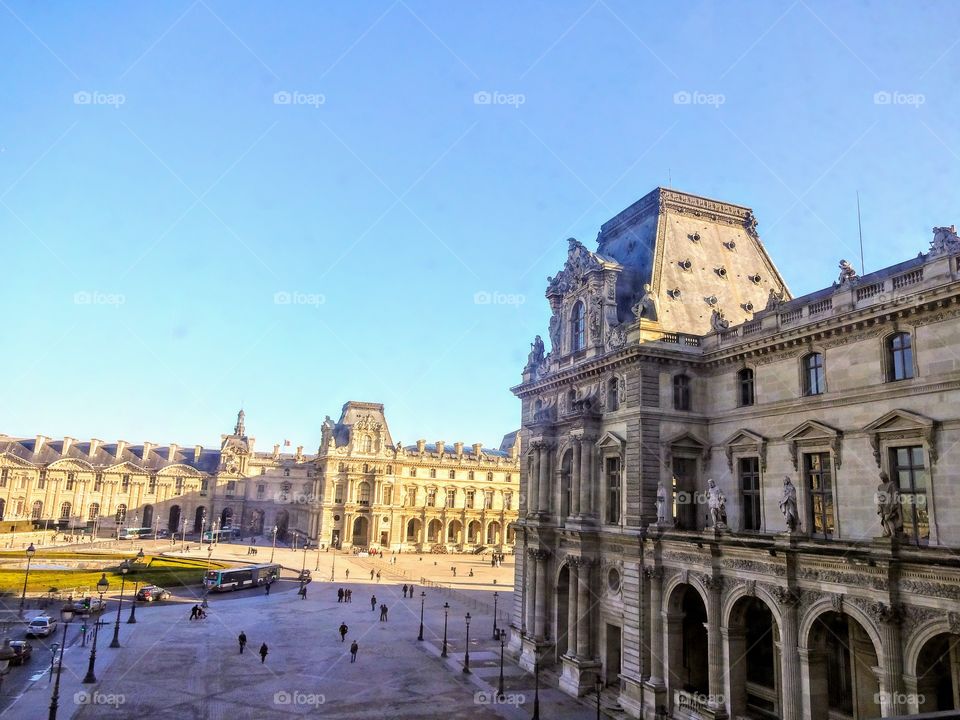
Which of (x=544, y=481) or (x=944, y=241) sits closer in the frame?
(x=944, y=241)

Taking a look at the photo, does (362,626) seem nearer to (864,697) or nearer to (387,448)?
(864,697)

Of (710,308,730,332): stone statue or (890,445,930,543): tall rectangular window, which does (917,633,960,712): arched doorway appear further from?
(710,308,730,332): stone statue

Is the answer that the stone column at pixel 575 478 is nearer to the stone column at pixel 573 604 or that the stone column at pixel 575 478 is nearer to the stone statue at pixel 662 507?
the stone column at pixel 573 604

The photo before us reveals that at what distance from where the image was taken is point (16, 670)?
119ft

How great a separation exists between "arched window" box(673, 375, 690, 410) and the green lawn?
52498 mm

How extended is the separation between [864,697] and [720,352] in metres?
15.7

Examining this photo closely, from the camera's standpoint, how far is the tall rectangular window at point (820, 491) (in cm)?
2788

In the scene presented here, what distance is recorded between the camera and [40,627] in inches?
1754

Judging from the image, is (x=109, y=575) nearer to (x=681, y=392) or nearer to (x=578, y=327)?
(x=578, y=327)

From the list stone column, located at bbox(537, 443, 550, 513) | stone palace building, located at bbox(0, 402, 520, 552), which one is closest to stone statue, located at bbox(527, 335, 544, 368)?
stone column, located at bbox(537, 443, 550, 513)

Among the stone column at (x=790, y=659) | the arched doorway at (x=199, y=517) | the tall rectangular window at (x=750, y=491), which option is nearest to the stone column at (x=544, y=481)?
the tall rectangular window at (x=750, y=491)

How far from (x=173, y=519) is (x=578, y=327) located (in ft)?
365

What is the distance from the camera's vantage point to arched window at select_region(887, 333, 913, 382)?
2533cm

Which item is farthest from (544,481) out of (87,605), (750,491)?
(87,605)
